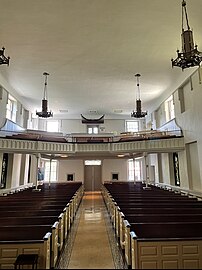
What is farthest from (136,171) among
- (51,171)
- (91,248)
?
(91,248)

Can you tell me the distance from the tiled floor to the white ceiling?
18.4 ft

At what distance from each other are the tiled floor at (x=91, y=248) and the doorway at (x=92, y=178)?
9734 mm

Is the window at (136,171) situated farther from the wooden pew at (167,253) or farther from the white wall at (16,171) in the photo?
the wooden pew at (167,253)

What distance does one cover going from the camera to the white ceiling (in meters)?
5.16

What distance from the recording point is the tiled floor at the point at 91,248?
3.61 m

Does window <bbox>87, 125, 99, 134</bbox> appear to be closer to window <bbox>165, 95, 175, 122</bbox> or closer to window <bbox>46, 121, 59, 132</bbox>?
window <bbox>46, 121, 59, 132</bbox>

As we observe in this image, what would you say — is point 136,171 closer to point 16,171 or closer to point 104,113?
point 104,113

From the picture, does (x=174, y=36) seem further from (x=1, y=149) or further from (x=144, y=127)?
(x=144, y=127)

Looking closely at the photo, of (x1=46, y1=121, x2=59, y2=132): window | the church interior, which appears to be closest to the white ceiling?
the church interior

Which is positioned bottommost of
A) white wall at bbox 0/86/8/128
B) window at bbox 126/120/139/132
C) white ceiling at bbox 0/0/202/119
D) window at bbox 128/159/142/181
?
window at bbox 128/159/142/181

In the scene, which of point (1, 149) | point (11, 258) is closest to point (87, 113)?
point (1, 149)

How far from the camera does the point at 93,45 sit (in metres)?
6.84

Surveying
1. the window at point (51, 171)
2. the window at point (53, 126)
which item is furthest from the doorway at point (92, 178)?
the window at point (53, 126)

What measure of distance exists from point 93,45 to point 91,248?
5.94m
